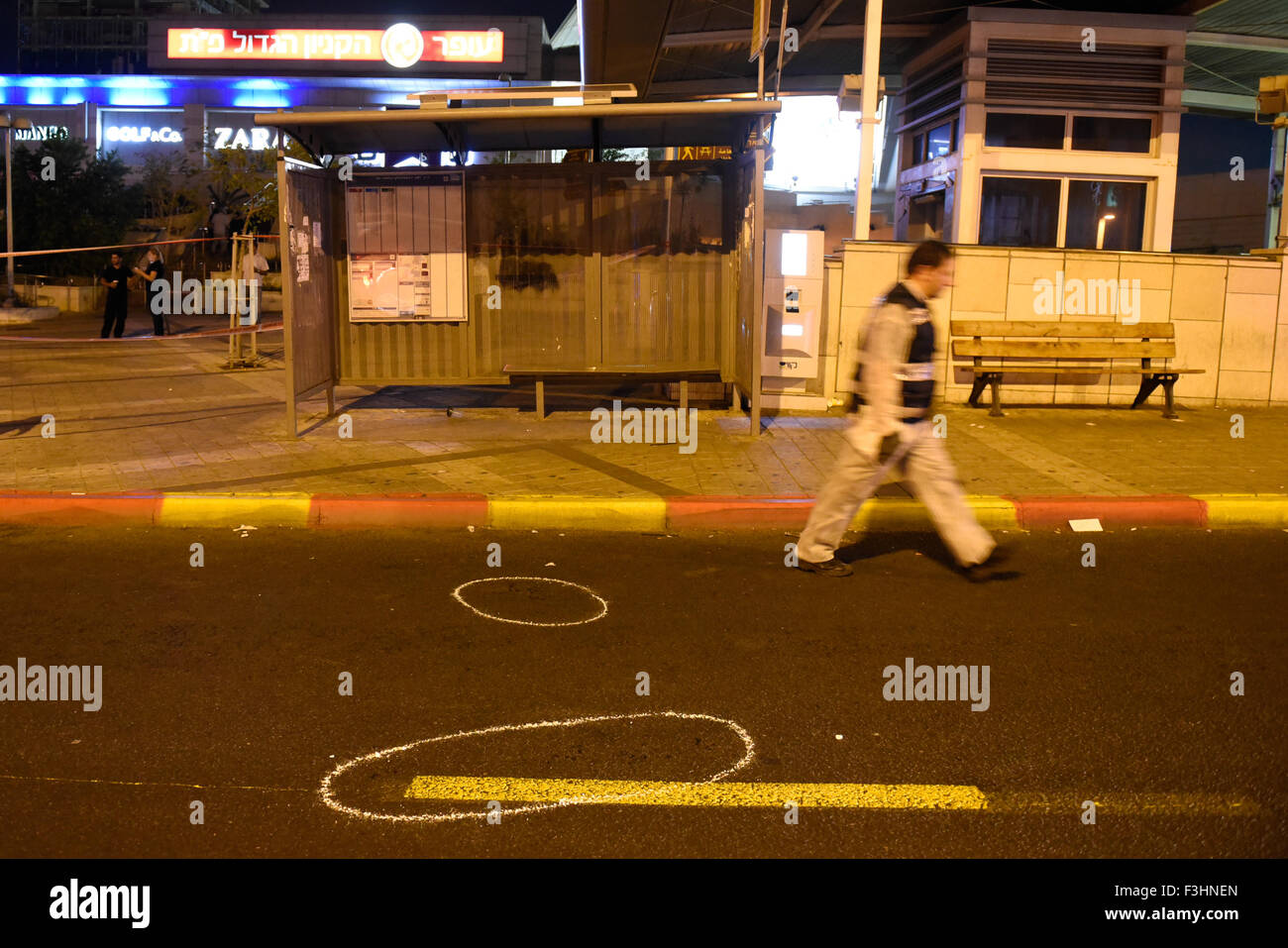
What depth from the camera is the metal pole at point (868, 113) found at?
12875mm

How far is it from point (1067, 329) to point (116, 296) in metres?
15.6

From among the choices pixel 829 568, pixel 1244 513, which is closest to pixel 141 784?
pixel 829 568

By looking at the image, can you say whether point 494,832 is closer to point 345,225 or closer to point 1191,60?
point 345,225

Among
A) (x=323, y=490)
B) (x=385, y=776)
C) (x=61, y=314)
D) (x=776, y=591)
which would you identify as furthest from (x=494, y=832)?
(x=61, y=314)

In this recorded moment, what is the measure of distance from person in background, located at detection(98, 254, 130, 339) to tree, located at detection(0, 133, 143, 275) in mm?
9934

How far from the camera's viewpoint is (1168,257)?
13109 mm

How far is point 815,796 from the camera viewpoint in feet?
13.6

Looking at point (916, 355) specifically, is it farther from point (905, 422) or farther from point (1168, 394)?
point (1168, 394)

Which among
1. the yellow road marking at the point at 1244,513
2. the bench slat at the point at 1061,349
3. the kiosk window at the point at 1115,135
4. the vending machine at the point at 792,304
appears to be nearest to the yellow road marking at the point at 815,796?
the yellow road marking at the point at 1244,513

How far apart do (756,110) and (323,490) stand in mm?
5225

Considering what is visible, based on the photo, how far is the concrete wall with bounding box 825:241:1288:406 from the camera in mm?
12789

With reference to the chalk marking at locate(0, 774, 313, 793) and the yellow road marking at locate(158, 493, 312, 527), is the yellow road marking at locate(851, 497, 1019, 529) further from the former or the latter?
the chalk marking at locate(0, 774, 313, 793)

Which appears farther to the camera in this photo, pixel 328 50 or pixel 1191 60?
pixel 328 50
